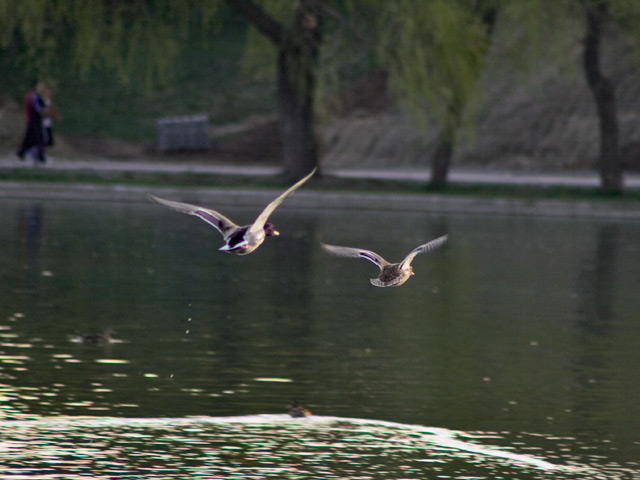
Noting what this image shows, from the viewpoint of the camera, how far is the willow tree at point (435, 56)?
25062mm

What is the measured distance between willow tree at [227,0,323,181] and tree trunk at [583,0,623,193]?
5.45 m

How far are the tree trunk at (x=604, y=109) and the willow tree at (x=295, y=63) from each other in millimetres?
5448

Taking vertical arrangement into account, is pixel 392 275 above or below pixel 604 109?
below

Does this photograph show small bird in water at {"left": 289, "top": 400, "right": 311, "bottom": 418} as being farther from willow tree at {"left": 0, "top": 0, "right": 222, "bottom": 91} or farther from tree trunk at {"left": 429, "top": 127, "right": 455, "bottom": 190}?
tree trunk at {"left": 429, "top": 127, "right": 455, "bottom": 190}

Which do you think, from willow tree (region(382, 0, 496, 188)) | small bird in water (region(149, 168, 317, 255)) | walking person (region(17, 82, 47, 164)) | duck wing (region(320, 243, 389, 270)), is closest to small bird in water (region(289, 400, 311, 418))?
duck wing (region(320, 243, 389, 270))

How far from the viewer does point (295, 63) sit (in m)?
27.0

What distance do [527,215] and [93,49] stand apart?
9503 mm

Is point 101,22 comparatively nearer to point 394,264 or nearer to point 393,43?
point 393,43

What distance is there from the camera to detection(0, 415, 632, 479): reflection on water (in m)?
7.77

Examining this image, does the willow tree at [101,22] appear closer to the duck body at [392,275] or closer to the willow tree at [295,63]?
the willow tree at [295,63]

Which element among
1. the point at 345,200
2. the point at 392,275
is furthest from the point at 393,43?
the point at 392,275

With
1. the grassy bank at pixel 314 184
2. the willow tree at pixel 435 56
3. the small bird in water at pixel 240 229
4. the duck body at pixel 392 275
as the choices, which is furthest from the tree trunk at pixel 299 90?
the small bird in water at pixel 240 229

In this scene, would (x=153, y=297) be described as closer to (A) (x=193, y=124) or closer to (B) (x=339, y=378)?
(B) (x=339, y=378)

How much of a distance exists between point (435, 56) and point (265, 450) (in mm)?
17944
